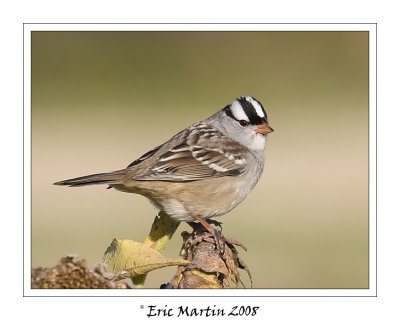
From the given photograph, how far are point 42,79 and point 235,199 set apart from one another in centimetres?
821

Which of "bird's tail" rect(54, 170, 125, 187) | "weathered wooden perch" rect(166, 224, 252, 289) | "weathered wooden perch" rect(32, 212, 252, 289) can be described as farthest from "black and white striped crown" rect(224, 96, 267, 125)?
"weathered wooden perch" rect(166, 224, 252, 289)

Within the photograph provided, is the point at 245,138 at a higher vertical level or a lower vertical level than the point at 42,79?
lower

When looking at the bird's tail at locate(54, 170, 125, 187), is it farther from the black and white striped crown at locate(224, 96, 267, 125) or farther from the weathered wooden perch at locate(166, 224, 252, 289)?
the weathered wooden perch at locate(166, 224, 252, 289)

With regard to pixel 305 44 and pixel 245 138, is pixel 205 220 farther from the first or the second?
pixel 305 44

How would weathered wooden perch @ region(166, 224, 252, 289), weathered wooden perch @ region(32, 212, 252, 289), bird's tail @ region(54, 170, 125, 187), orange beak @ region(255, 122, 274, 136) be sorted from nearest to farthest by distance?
weathered wooden perch @ region(32, 212, 252, 289) → weathered wooden perch @ region(166, 224, 252, 289) → bird's tail @ region(54, 170, 125, 187) → orange beak @ region(255, 122, 274, 136)

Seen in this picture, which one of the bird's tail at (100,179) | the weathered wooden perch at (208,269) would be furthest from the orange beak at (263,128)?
the weathered wooden perch at (208,269)

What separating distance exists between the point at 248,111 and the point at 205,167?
48cm

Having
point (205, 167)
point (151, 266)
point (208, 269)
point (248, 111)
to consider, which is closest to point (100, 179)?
point (205, 167)

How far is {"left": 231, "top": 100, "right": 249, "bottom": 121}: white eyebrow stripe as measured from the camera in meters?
5.16

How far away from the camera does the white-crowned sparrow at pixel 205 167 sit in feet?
15.5
